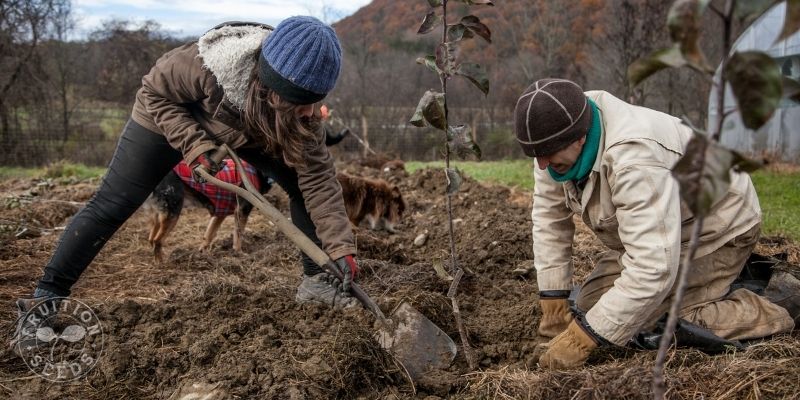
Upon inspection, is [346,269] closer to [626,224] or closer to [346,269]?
[346,269]

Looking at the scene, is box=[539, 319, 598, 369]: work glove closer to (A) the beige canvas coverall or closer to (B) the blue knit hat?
(A) the beige canvas coverall

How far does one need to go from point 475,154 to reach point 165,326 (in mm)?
1591

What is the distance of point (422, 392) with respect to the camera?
97.5 inches

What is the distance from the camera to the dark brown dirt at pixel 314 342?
2223mm

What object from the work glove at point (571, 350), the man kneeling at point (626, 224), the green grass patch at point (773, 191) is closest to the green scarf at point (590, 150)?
the man kneeling at point (626, 224)

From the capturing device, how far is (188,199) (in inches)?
210

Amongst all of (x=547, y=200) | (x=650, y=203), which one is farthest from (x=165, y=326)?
(x=650, y=203)

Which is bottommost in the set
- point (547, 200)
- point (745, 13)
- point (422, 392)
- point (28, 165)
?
point (28, 165)

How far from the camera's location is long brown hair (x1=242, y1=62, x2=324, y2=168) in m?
2.59

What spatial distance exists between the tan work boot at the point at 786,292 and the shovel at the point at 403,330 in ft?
4.65

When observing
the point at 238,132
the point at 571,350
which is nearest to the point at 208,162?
the point at 238,132

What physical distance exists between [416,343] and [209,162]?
1.22 m

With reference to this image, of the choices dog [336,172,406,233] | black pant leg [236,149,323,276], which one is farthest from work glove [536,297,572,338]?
dog [336,172,406,233]

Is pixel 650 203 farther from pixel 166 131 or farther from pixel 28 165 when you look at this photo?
pixel 28 165
